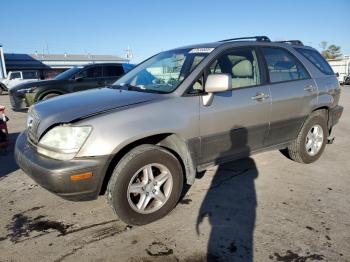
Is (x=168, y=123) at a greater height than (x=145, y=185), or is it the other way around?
(x=168, y=123)

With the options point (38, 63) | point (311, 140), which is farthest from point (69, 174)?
point (38, 63)

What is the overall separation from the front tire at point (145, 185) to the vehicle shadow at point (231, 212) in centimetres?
42

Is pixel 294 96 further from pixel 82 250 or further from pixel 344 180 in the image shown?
pixel 82 250

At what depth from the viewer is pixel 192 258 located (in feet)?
8.36

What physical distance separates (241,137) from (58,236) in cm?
224

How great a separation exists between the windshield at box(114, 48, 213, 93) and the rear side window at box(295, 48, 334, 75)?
1.85 m

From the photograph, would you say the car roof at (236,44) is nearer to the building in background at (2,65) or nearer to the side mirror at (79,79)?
the side mirror at (79,79)

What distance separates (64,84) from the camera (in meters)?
9.16

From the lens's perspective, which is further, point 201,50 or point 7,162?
point 7,162

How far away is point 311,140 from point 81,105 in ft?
11.4

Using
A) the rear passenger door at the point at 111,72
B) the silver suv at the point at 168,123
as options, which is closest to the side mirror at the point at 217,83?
the silver suv at the point at 168,123

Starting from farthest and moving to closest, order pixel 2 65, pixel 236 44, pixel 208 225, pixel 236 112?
pixel 2 65 → pixel 236 44 → pixel 236 112 → pixel 208 225

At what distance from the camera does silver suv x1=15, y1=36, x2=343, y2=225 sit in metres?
2.74

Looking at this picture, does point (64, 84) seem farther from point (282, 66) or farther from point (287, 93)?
point (287, 93)
